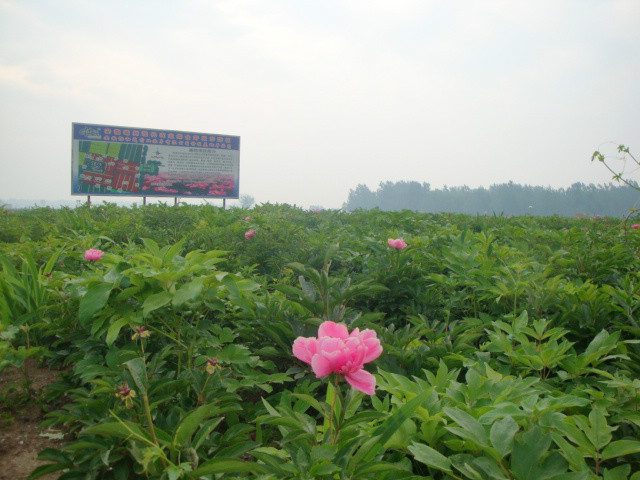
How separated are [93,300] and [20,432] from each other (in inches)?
20.7

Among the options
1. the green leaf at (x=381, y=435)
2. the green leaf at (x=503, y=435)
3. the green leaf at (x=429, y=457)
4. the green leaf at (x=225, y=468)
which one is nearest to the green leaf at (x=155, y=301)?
the green leaf at (x=225, y=468)

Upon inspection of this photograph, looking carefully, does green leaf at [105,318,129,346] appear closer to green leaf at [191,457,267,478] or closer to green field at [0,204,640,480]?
green field at [0,204,640,480]

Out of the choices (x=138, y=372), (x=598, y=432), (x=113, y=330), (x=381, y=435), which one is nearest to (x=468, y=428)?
(x=381, y=435)

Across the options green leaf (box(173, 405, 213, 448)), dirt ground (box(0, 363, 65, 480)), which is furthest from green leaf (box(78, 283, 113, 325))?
green leaf (box(173, 405, 213, 448))

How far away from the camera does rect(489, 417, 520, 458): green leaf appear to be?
40.8 inches

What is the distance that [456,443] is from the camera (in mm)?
1153

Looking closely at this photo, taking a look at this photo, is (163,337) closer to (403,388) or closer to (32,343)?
(32,343)

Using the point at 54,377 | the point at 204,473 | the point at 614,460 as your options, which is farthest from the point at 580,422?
the point at 54,377

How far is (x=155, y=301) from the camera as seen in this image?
1561 millimetres

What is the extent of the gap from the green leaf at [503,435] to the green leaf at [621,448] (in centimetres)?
27

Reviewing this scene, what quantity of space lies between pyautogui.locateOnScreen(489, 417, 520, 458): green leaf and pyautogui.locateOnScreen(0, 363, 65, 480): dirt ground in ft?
4.26

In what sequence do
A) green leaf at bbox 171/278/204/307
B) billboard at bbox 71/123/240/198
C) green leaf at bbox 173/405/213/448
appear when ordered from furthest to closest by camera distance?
billboard at bbox 71/123/240/198, green leaf at bbox 171/278/204/307, green leaf at bbox 173/405/213/448

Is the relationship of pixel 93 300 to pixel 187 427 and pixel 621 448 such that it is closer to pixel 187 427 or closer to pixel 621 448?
pixel 187 427

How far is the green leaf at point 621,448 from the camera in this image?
108 cm
